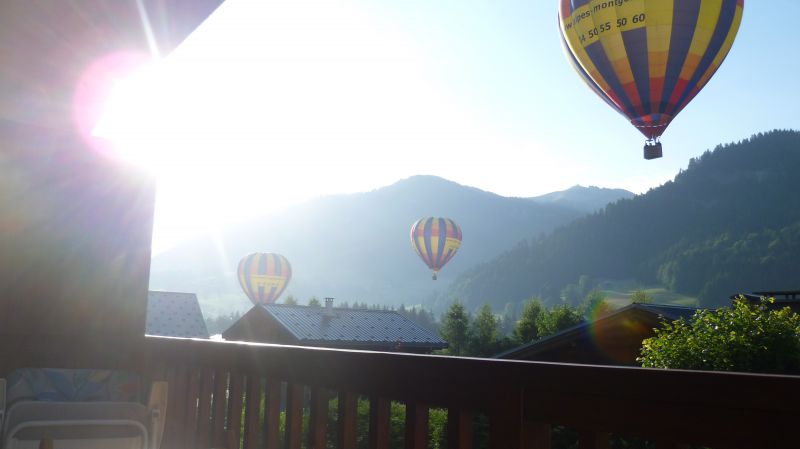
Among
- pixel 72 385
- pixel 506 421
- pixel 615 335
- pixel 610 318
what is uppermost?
pixel 506 421

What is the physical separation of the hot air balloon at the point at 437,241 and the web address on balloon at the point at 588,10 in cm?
2064

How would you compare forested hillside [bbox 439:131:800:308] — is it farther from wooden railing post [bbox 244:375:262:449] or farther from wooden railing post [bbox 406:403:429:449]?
wooden railing post [bbox 406:403:429:449]

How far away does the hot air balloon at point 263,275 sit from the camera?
39125 millimetres

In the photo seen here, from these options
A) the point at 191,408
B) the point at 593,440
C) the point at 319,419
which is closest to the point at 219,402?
the point at 191,408

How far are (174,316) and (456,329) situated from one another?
99.4ft

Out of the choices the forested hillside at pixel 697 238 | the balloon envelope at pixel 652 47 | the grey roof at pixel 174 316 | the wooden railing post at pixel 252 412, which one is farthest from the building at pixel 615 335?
the forested hillside at pixel 697 238

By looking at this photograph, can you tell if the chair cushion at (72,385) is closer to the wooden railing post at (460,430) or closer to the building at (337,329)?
the wooden railing post at (460,430)

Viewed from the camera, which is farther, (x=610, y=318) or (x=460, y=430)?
(x=610, y=318)

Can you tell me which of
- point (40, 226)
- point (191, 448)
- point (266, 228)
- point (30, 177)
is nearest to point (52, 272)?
point (40, 226)

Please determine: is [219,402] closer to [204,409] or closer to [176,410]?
[204,409]

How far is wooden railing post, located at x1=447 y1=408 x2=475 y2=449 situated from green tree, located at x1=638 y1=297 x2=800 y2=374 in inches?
388

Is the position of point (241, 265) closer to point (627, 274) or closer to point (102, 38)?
point (102, 38)

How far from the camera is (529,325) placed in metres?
52.5

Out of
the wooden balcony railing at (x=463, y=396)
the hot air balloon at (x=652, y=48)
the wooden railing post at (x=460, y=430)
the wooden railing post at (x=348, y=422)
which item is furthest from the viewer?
the hot air balloon at (x=652, y=48)
